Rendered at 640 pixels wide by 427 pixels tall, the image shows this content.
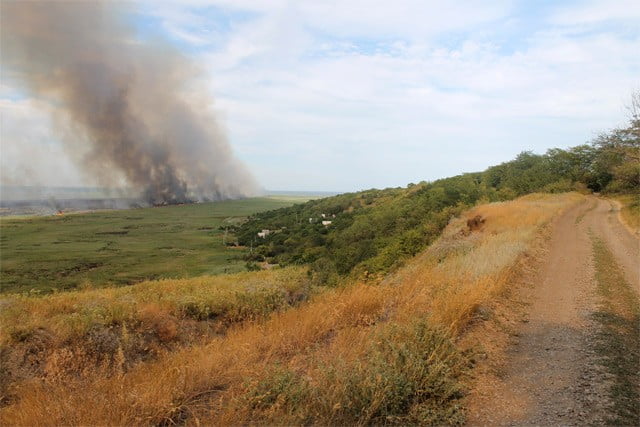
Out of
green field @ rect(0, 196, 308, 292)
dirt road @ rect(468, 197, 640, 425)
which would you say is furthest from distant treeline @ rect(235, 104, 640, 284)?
dirt road @ rect(468, 197, 640, 425)

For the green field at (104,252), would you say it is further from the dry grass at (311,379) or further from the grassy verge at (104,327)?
the dry grass at (311,379)

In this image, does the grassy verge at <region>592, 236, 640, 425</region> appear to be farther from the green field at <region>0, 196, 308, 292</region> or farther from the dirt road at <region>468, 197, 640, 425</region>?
the green field at <region>0, 196, 308, 292</region>

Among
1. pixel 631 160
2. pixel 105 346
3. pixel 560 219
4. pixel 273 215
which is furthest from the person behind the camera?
pixel 273 215

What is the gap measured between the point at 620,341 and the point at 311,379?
4059mm

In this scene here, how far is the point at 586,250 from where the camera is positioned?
1208 centimetres

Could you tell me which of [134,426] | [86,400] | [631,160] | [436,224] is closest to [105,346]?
[86,400]

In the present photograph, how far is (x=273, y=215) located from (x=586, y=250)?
73.3m

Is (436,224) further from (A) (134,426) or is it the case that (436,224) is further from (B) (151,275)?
(B) (151,275)

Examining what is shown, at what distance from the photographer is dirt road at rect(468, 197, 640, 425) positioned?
3.45 m

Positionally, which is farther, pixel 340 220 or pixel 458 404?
pixel 340 220

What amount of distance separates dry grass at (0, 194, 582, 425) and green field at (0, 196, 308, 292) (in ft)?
73.5

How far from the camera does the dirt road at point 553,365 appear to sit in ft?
11.3

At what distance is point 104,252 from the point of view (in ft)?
151

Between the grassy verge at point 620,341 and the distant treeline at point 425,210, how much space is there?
8907mm
